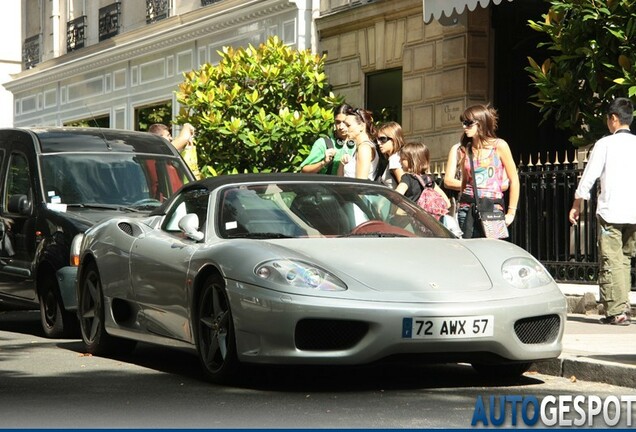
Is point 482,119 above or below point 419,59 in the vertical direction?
below

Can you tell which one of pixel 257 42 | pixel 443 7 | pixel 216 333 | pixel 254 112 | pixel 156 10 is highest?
pixel 156 10

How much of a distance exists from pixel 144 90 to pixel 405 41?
35.3 ft

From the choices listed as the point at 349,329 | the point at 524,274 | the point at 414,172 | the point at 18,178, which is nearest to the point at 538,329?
the point at 524,274

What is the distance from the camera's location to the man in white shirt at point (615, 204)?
12.5 metres

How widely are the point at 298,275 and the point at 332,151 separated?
19.0 ft

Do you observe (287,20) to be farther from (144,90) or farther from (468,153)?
(468,153)

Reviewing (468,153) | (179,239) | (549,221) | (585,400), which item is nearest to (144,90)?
(549,221)

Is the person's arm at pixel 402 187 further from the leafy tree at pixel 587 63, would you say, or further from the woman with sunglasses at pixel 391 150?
the leafy tree at pixel 587 63

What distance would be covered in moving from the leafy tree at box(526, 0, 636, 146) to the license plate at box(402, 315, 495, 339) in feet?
21.5

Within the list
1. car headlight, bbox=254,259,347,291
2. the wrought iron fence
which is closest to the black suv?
car headlight, bbox=254,259,347,291

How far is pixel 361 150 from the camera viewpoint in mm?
13406

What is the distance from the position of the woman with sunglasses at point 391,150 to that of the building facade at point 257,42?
4.48 m

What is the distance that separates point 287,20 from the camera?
25266 mm

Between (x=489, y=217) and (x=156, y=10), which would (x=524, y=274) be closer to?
(x=489, y=217)
